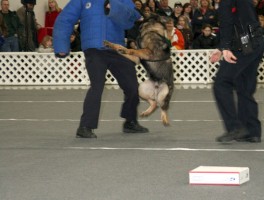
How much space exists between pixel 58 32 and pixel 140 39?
109cm

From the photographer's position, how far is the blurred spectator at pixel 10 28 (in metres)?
15.6

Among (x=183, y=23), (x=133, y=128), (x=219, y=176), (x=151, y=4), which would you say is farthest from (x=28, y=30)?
(x=219, y=176)

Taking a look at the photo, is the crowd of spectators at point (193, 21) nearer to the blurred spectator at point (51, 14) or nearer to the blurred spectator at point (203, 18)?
the blurred spectator at point (203, 18)

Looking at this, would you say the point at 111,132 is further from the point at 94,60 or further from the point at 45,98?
the point at 45,98

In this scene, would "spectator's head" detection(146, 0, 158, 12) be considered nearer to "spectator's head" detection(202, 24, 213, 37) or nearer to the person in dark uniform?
"spectator's head" detection(202, 24, 213, 37)

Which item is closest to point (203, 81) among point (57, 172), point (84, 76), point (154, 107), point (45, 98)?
point (84, 76)

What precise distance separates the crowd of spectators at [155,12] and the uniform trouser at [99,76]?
6296mm

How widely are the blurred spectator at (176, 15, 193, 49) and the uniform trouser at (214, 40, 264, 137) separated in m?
8.13

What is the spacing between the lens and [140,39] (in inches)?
329

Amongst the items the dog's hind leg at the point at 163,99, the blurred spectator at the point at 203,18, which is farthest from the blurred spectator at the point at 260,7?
the dog's hind leg at the point at 163,99

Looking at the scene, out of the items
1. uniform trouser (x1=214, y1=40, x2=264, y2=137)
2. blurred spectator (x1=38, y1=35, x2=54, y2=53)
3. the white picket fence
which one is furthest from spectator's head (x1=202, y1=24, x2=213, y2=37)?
uniform trouser (x1=214, y1=40, x2=264, y2=137)

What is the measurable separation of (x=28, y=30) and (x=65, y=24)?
8718 mm

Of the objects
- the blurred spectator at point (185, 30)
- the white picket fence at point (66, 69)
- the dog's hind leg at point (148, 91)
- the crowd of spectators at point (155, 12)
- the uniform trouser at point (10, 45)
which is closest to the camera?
the dog's hind leg at point (148, 91)

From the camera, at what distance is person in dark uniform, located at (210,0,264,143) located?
6773 millimetres
